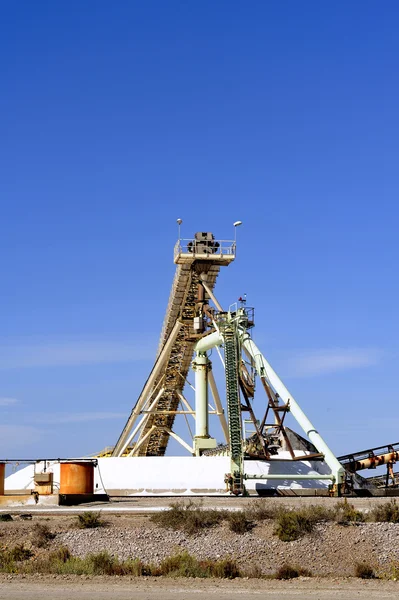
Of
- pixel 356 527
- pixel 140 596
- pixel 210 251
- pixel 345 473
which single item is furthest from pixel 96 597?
pixel 210 251

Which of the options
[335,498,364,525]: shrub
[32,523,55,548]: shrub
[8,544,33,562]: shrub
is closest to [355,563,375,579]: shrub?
[335,498,364,525]: shrub

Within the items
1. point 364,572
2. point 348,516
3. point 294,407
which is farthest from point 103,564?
point 294,407

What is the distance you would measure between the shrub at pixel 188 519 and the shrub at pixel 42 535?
3.05m

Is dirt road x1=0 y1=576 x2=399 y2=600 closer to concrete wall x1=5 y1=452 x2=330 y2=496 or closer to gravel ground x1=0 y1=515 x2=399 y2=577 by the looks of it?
gravel ground x1=0 y1=515 x2=399 y2=577

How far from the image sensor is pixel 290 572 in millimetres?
21094

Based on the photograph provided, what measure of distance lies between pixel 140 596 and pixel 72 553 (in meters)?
4.46

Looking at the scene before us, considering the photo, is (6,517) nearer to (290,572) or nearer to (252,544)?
(252,544)

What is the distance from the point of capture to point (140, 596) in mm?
18812

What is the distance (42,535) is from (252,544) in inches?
224

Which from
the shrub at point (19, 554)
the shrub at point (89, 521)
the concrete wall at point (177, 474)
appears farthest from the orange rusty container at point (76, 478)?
the shrub at point (19, 554)

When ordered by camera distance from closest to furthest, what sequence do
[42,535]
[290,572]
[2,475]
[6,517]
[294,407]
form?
[290,572] < [42,535] < [6,517] < [2,475] < [294,407]

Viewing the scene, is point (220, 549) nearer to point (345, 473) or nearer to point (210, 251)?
point (345, 473)

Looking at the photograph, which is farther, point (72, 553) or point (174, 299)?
point (174, 299)

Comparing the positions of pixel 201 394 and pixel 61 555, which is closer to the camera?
pixel 61 555
